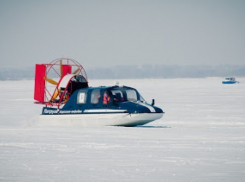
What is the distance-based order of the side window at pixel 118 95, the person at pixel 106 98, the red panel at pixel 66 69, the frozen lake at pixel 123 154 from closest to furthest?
1. the frozen lake at pixel 123 154
2. the person at pixel 106 98
3. the side window at pixel 118 95
4. the red panel at pixel 66 69

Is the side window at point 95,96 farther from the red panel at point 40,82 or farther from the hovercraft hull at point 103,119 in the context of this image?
the red panel at point 40,82

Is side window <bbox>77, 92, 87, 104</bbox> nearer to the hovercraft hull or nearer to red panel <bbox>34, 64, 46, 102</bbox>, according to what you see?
the hovercraft hull

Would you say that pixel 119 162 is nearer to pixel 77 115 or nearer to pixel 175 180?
pixel 175 180

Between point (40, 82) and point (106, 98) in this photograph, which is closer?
point (106, 98)

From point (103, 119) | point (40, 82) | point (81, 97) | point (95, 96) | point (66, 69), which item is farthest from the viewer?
point (66, 69)

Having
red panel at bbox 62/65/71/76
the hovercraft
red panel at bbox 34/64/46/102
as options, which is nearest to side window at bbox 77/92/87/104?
the hovercraft

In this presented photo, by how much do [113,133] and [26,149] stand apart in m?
3.87

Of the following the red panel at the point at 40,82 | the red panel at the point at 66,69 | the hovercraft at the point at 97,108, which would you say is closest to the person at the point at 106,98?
the hovercraft at the point at 97,108

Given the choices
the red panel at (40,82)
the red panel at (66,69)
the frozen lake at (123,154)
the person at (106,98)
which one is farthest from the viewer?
the red panel at (66,69)

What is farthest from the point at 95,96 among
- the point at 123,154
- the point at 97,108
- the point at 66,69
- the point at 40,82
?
the point at 123,154

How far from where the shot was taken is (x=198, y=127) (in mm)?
16953

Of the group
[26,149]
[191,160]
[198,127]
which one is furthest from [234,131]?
[26,149]

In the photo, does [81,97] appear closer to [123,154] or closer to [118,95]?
[118,95]

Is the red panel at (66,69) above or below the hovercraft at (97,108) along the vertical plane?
above
